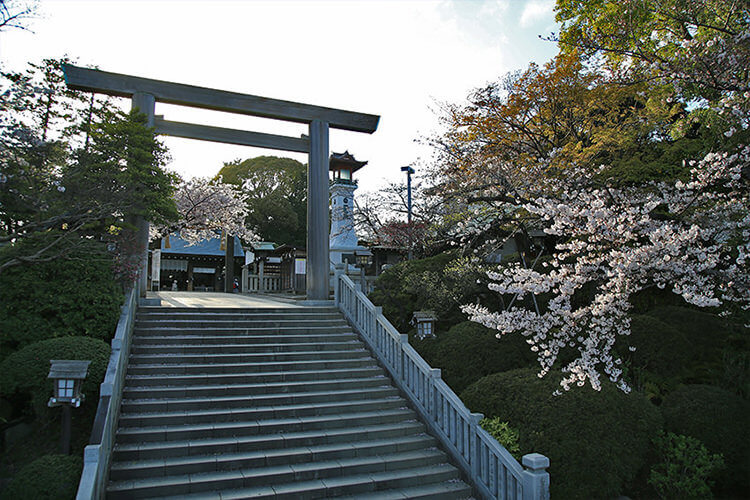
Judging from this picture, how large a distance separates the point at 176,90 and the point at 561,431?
10160 mm

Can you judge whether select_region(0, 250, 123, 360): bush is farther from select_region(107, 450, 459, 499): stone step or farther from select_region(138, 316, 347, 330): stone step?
select_region(107, 450, 459, 499): stone step

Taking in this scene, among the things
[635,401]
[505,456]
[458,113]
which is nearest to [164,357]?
[505,456]

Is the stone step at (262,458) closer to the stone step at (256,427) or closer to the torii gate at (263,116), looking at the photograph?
the stone step at (256,427)

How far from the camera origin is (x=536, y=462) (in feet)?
15.5

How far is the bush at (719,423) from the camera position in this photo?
18.2ft

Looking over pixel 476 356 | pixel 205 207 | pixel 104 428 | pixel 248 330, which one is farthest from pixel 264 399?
pixel 205 207

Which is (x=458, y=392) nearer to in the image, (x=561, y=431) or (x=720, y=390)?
(x=561, y=431)

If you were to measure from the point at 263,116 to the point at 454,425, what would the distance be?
335 inches

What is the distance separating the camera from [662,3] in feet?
21.7

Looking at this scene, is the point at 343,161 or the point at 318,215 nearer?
the point at 318,215

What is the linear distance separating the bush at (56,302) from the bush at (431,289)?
5.22 meters

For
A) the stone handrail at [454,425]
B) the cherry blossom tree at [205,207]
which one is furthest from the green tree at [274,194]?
the stone handrail at [454,425]

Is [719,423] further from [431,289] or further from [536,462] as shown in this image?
[431,289]

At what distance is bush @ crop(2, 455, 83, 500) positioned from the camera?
4402mm
